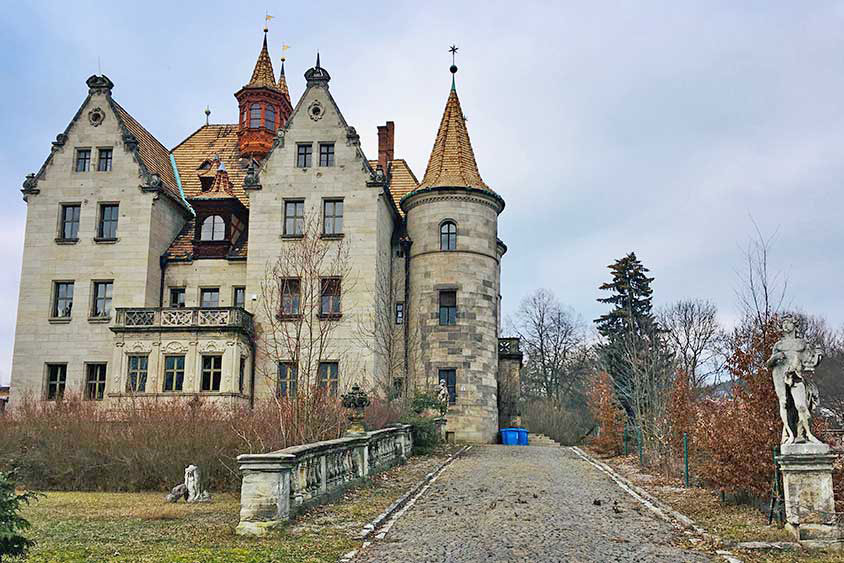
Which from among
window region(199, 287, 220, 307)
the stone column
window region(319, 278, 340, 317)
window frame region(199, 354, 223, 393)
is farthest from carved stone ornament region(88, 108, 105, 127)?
the stone column

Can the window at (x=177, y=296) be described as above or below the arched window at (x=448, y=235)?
below

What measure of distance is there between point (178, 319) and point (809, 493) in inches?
1081

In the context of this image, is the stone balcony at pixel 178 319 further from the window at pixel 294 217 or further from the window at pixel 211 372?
the window at pixel 294 217

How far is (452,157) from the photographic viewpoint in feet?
127

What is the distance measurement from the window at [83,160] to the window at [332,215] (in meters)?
11.0

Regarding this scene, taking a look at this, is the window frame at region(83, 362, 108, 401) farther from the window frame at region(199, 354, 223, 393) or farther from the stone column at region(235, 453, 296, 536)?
the stone column at region(235, 453, 296, 536)

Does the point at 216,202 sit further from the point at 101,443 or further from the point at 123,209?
the point at 101,443

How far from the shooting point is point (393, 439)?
22344 millimetres

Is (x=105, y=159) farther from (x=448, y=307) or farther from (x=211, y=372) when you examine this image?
(x=448, y=307)

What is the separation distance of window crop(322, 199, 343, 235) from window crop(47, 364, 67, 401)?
42.1 feet

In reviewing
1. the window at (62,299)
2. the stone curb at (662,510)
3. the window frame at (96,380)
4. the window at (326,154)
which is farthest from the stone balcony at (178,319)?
the stone curb at (662,510)

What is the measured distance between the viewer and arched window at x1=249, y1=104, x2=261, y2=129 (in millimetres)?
42938

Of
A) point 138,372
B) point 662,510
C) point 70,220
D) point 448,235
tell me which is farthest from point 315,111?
point 662,510

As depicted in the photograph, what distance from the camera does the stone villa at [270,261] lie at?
35.2 metres
